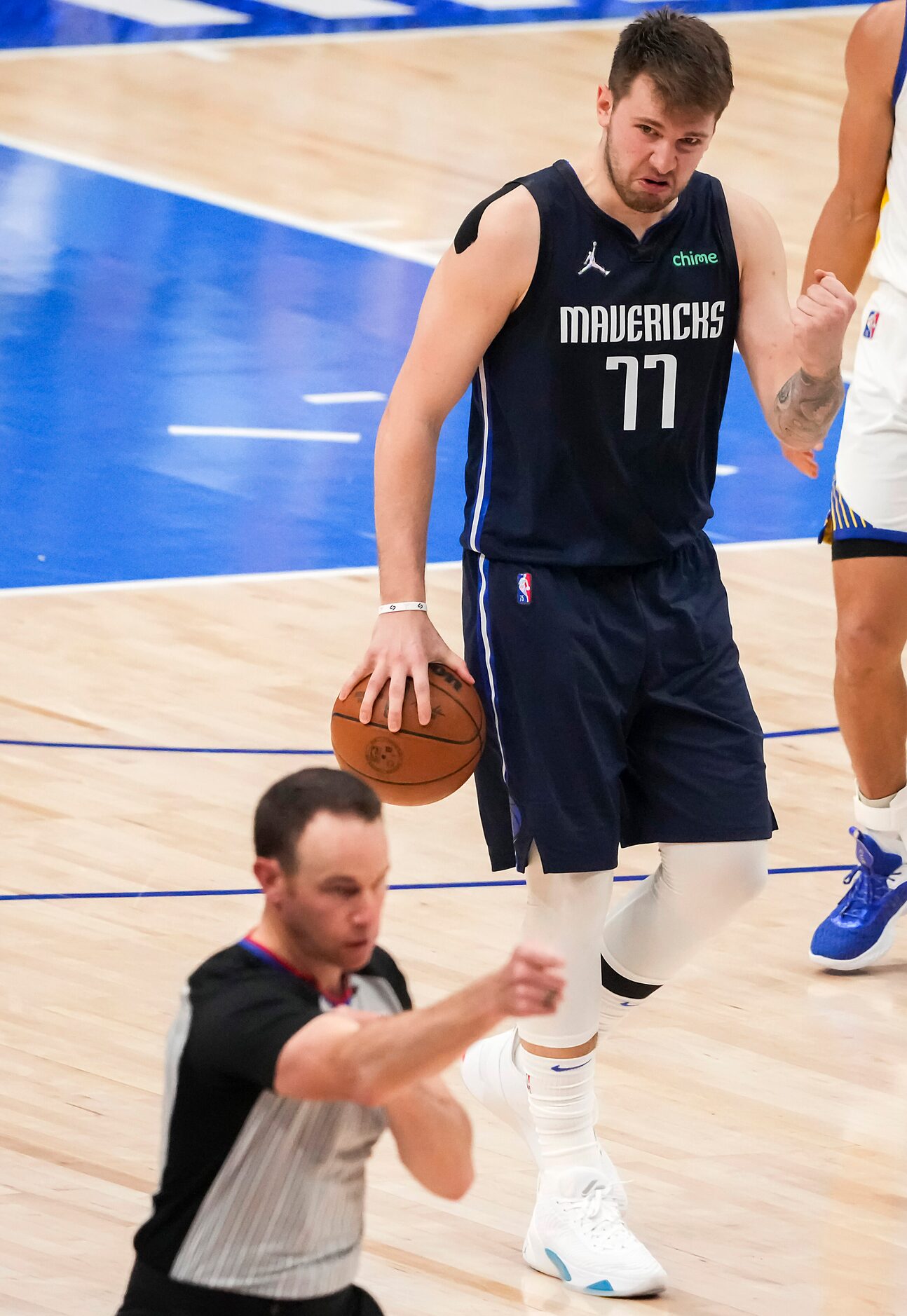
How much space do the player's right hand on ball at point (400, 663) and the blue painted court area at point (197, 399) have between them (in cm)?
394

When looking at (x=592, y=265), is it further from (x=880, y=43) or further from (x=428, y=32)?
(x=428, y=32)

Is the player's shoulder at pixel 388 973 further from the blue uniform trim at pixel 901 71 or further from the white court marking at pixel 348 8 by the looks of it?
the white court marking at pixel 348 8

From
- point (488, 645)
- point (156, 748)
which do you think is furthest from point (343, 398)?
point (488, 645)

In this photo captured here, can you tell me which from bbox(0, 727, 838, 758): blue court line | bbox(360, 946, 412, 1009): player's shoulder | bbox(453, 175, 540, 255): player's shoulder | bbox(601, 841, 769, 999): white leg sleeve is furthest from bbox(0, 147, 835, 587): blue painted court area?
bbox(360, 946, 412, 1009): player's shoulder

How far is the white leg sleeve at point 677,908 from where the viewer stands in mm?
4242

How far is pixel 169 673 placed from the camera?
23.5 ft

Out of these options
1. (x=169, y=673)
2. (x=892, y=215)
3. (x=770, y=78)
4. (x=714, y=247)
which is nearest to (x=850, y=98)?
(x=892, y=215)

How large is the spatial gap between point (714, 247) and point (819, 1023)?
1844 mm

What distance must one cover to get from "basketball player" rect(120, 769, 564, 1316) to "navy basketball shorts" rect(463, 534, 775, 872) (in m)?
1.21

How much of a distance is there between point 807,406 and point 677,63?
1.96 ft

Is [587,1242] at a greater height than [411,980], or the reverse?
[587,1242]

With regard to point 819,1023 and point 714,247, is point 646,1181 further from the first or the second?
point 714,247

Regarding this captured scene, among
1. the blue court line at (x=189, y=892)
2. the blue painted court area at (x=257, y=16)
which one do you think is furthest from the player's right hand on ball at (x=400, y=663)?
the blue painted court area at (x=257, y=16)

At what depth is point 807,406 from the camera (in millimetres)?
4133
